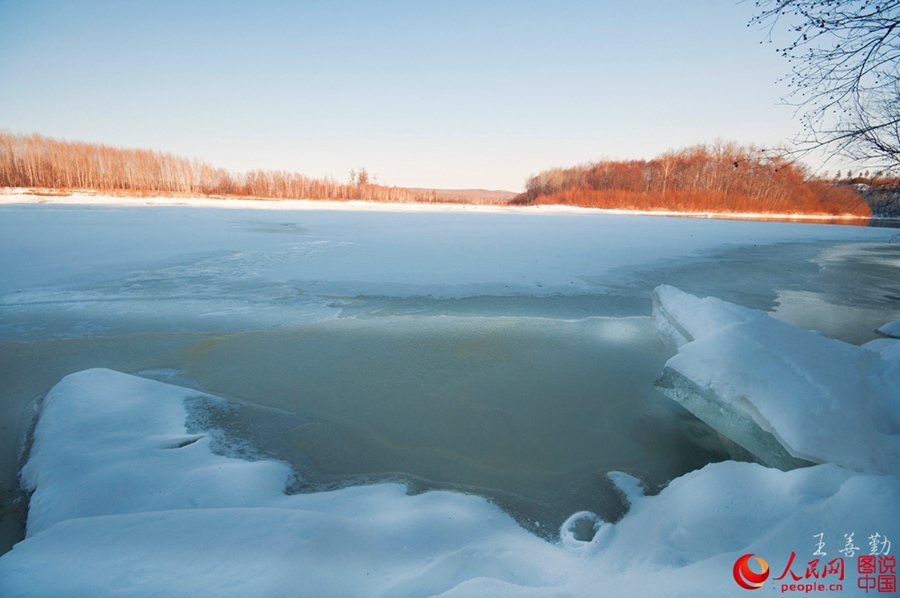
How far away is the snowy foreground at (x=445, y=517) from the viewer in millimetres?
1290

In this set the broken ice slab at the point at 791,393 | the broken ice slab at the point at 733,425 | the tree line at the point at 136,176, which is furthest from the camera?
the tree line at the point at 136,176

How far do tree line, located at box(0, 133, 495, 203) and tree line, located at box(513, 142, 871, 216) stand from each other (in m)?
21.5

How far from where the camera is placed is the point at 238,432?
7.93 feet

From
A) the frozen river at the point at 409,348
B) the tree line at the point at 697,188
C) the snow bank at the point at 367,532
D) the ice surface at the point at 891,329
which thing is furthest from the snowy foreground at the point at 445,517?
the tree line at the point at 697,188

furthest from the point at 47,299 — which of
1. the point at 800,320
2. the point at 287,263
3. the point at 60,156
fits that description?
the point at 60,156

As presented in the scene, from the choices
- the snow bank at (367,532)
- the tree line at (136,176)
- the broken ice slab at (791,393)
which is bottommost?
the snow bank at (367,532)

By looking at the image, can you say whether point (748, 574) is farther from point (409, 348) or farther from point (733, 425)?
point (409, 348)

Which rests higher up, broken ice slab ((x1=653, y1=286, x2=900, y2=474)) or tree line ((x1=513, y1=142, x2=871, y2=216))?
tree line ((x1=513, y1=142, x2=871, y2=216))

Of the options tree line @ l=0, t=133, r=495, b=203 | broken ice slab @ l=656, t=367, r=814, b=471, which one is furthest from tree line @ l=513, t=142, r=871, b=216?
broken ice slab @ l=656, t=367, r=814, b=471

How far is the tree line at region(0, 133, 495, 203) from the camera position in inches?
1369

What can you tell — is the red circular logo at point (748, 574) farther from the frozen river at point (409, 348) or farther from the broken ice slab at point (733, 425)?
the broken ice slab at point (733, 425)

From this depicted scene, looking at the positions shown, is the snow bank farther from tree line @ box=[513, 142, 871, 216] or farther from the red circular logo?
tree line @ box=[513, 142, 871, 216]

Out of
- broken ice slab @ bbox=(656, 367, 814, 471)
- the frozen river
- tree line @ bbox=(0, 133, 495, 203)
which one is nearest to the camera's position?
broken ice slab @ bbox=(656, 367, 814, 471)

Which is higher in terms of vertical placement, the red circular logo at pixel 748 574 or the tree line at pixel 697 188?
the tree line at pixel 697 188
